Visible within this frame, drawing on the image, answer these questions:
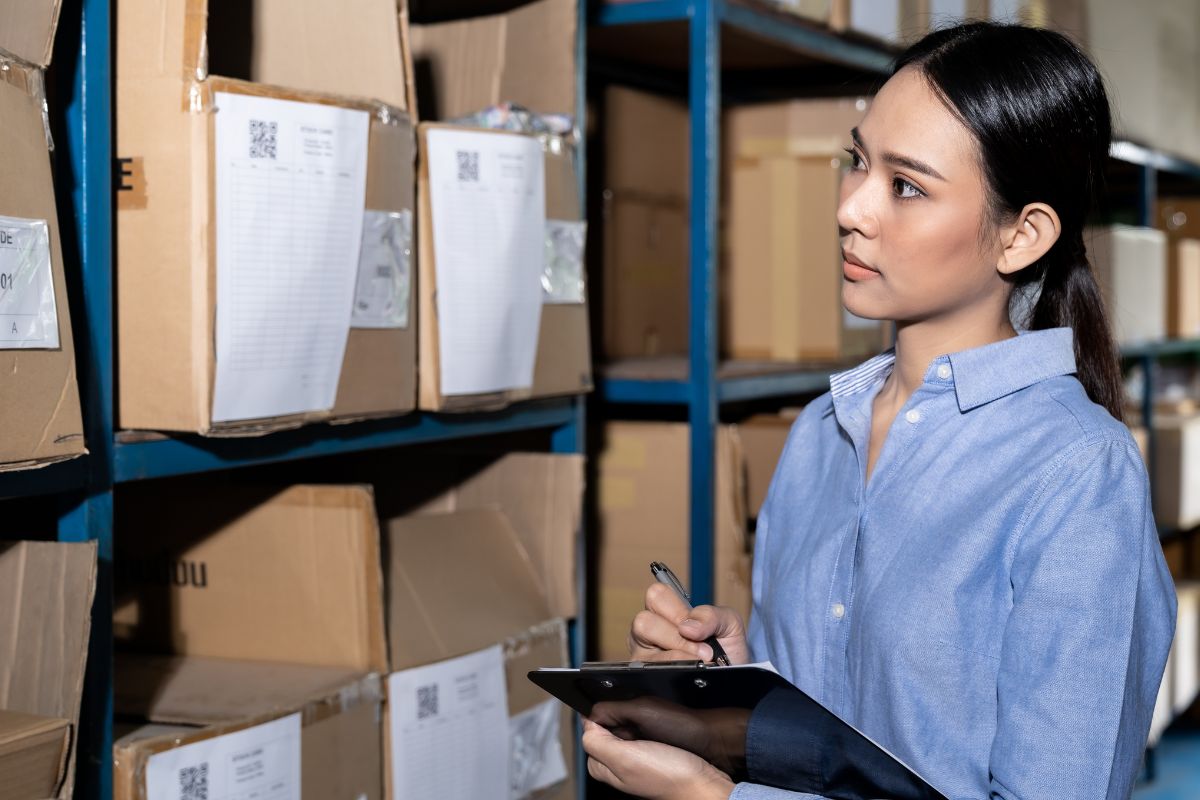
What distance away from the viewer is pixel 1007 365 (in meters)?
1.10

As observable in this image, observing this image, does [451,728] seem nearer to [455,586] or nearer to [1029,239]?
[455,586]

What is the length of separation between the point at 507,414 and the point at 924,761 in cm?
83

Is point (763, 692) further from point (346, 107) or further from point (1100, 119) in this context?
point (346, 107)

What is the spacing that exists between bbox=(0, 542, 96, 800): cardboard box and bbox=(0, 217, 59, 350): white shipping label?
185 millimetres

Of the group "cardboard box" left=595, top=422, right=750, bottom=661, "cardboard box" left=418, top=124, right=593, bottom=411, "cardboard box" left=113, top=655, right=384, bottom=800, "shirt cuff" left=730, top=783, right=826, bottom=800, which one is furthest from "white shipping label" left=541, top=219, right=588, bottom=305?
"shirt cuff" left=730, top=783, right=826, bottom=800

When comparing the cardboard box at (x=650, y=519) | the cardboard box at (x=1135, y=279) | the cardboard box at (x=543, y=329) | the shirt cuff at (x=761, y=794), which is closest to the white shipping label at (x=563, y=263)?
the cardboard box at (x=543, y=329)

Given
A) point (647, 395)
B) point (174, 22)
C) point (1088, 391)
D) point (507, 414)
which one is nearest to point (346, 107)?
point (174, 22)

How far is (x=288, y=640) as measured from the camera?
59.6 inches

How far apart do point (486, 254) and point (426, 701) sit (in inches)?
21.3

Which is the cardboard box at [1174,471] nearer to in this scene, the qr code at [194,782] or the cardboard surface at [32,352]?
the qr code at [194,782]

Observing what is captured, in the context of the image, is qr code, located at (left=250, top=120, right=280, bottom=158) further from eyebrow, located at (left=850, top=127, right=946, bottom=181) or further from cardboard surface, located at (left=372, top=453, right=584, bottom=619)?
cardboard surface, located at (left=372, top=453, right=584, bottom=619)

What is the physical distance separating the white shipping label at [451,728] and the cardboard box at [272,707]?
0.11 ft

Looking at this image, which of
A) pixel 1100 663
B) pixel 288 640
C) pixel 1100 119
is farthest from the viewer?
pixel 288 640

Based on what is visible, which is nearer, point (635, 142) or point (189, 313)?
point (189, 313)
